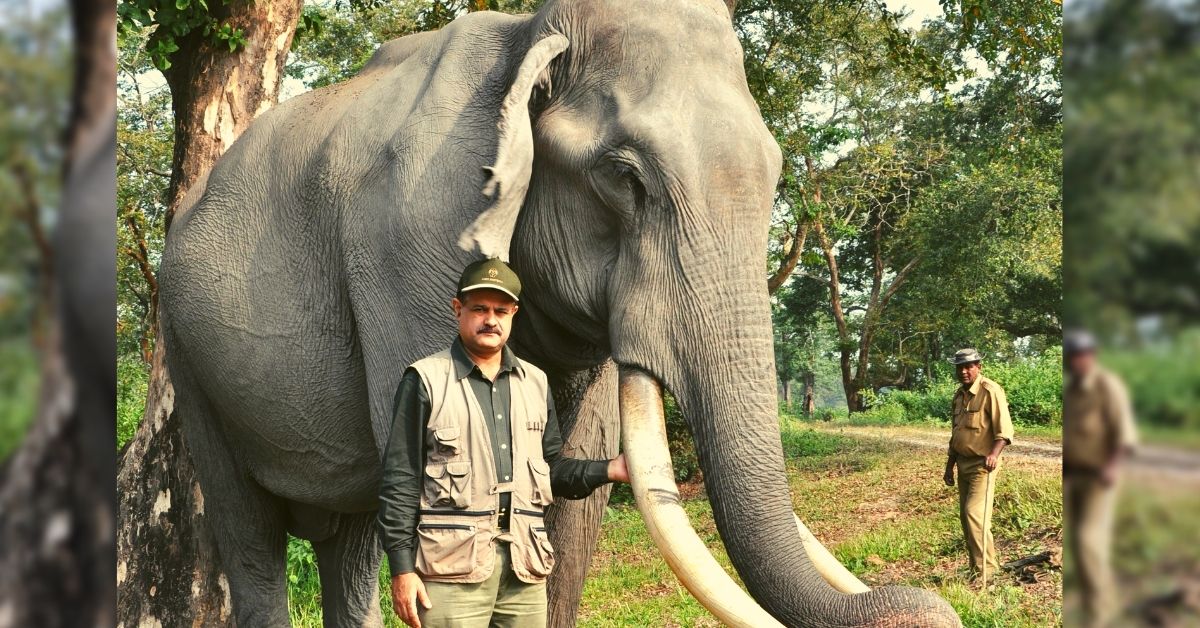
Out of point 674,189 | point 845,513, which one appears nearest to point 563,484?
point 674,189

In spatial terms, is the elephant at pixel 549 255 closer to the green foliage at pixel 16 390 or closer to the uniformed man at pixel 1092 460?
the uniformed man at pixel 1092 460

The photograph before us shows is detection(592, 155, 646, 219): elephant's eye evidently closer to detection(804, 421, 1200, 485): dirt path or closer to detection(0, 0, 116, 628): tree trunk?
detection(0, 0, 116, 628): tree trunk

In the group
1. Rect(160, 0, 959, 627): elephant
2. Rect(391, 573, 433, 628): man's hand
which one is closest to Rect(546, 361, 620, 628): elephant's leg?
Rect(160, 0, 959, 627): elephant

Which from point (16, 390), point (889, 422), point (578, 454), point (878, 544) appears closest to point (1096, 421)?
point (16, 390)

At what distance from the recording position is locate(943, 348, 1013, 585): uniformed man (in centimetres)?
802

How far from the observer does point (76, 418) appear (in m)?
0.86

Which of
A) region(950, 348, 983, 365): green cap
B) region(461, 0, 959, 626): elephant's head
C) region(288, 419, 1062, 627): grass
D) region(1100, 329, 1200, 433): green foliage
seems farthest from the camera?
region(950, 348, 983, 365): green cap

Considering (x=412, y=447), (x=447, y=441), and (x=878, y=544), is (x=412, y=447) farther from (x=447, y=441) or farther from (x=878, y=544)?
(x=878, y=544)

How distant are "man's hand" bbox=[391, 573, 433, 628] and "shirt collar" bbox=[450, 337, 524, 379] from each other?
483 mm

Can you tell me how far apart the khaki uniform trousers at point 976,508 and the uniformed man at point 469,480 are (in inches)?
225

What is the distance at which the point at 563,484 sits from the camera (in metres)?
3.08

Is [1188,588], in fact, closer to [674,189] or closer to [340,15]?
[674,189]

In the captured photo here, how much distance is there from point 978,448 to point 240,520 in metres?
5.10

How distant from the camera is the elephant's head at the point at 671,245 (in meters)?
3.01
